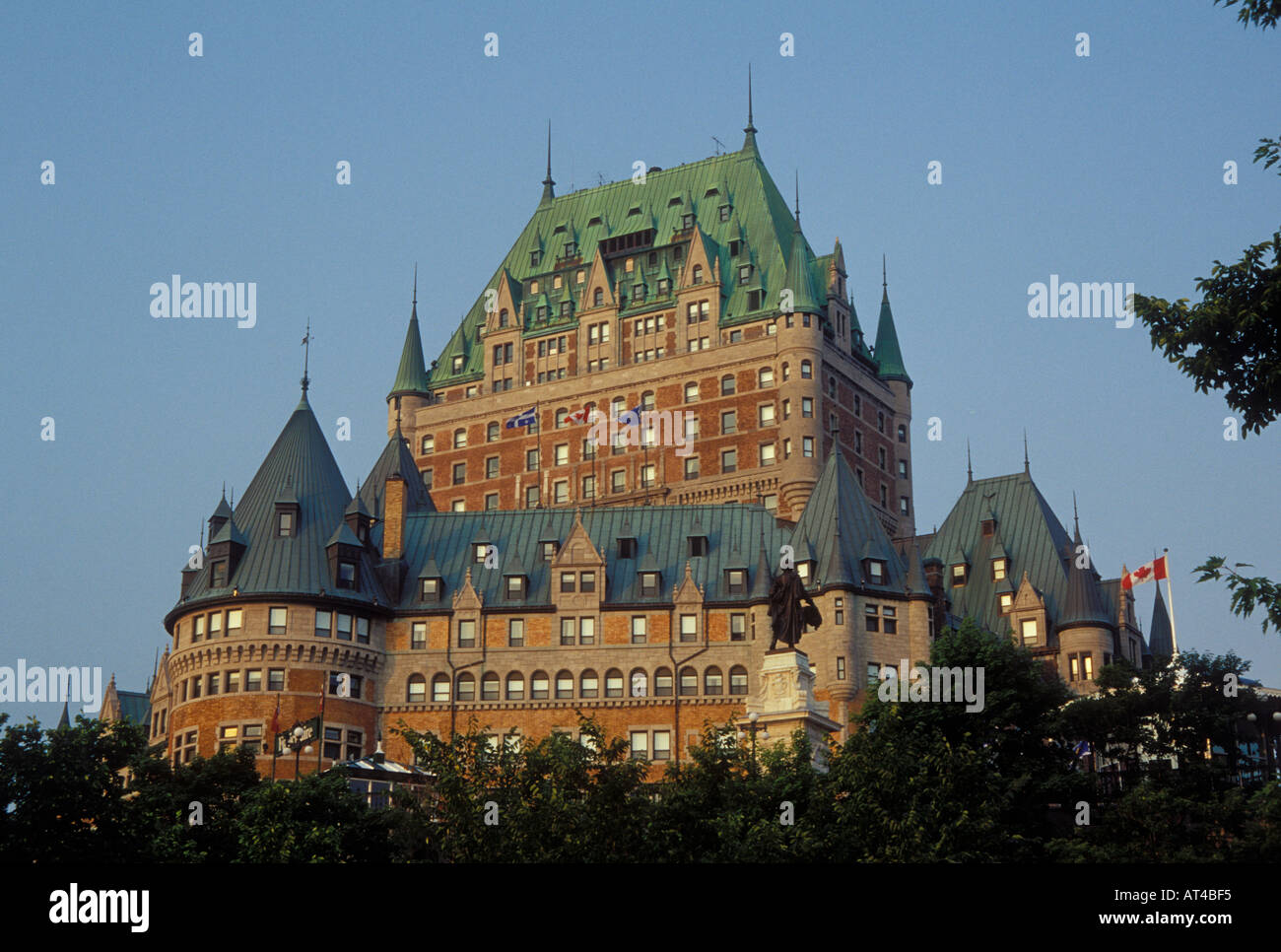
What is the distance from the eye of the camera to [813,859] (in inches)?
2229

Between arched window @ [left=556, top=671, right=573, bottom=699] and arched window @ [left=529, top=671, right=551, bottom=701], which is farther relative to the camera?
arched window @ [left=529, top=671, right=551, bottom=701]

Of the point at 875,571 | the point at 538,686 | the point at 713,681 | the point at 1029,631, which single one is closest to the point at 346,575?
the point at 538,686

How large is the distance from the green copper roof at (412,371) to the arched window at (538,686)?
2153 inches

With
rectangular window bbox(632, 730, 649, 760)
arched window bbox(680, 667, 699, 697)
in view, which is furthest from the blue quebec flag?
rectangular window bbox(632, 730, 649, 760)

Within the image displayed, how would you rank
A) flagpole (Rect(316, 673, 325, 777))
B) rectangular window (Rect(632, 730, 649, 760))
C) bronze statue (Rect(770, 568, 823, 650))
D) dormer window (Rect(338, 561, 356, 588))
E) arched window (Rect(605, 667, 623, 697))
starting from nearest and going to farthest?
bronze statue (Rect(770, 568, 823, 650))
flagpole (Rect(316, 673, 325, 777))
rectangular window (Rect(632, 730, 649, 760))
arched window (Rect(605, 667, 623, 697))
dormer window (Rect(338, 561, 356, 588))

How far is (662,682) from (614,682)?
2573 mm

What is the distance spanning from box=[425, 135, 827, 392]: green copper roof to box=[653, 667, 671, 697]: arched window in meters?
44.8

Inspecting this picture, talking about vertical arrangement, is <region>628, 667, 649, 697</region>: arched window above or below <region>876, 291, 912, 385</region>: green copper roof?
below

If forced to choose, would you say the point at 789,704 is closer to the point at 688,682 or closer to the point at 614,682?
the point at 688,682

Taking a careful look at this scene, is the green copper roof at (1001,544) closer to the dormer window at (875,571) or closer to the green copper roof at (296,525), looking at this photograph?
the dormer window at (875,571)

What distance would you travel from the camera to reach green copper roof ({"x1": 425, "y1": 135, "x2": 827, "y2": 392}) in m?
146

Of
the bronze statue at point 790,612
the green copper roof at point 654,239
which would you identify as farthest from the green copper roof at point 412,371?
the bronze statue at point 790,612

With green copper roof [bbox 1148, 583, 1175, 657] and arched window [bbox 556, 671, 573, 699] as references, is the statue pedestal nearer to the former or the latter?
arched window [bbox 556, 671, 573, 699]

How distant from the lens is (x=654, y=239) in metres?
153
